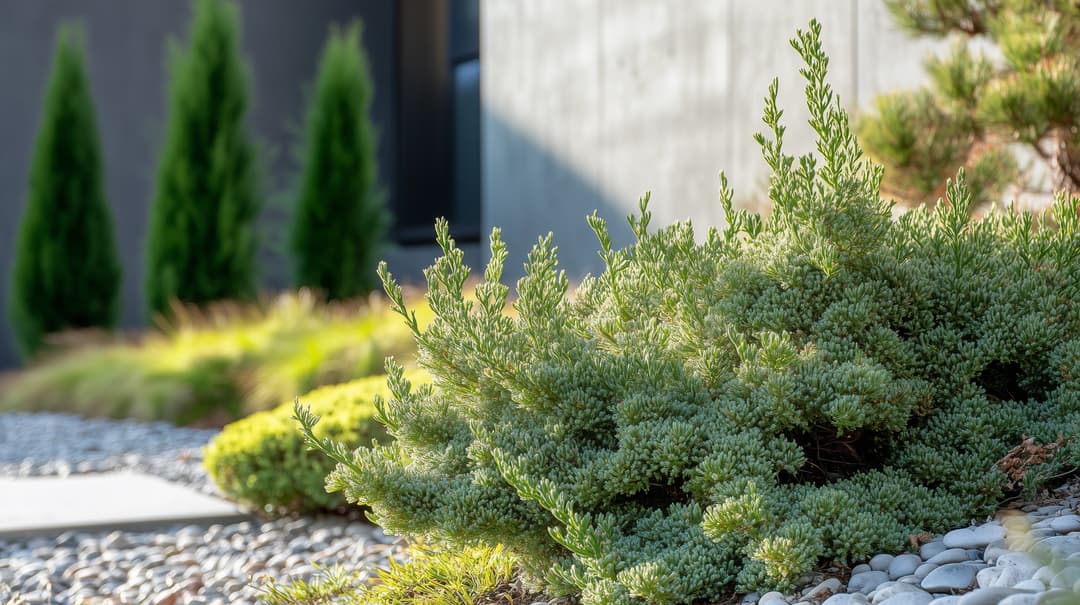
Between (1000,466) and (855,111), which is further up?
(855,111)

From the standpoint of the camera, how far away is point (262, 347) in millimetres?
6492

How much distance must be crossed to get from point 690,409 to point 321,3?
10734 millimetres

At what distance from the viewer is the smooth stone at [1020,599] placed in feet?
4.89

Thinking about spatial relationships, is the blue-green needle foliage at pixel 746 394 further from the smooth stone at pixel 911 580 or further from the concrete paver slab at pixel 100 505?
the concrete paver slab at pixel 100 505

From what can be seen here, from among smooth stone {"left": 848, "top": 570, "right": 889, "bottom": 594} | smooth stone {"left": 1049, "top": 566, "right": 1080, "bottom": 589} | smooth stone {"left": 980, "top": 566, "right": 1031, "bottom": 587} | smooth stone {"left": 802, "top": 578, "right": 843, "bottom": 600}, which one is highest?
smooth stone {"left": 1049, "top": 566, "right": 1080, "bottom": 589}

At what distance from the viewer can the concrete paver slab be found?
3.38 meters

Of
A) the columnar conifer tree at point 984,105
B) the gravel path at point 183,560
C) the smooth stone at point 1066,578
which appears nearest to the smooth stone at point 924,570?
the smooth stone at point 1066,578

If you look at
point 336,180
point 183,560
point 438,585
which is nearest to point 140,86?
point 336,180

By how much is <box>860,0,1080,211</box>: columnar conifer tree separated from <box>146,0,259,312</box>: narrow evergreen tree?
6.37 meters

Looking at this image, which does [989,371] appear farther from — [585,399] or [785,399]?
[585,399]

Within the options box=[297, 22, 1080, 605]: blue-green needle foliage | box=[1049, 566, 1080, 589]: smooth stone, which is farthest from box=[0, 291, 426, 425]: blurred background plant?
box=[1049, 566, 1080, 589]: smooth stone

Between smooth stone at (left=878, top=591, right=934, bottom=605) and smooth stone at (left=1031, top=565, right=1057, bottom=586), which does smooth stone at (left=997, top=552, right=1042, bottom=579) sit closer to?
smooth stone at (left=1031, top=565, right=1057, bottom=586)

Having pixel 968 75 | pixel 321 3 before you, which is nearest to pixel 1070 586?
pixel 968 75

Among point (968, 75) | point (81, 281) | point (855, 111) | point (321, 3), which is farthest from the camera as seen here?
point (321, 3)
